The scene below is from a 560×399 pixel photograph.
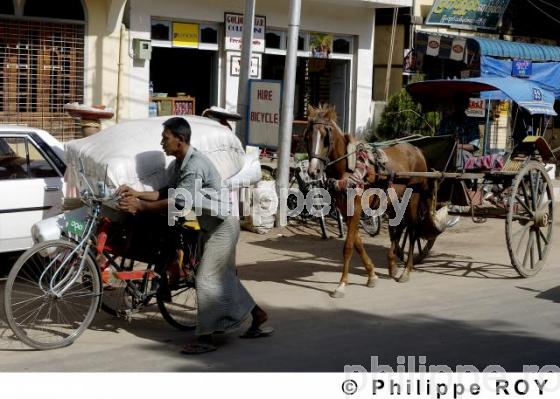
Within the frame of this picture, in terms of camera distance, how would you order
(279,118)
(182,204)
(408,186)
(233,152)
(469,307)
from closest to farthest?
1. (182,204)
2. (233,152)
3. (469,307)
4. (408,186)
5. (279,118)

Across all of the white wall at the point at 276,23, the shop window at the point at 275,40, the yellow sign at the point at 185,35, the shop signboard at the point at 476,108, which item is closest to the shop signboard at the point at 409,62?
the white wall at the point at 276,23

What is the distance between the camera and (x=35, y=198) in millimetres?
8359

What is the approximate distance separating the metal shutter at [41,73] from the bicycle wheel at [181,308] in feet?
23.0

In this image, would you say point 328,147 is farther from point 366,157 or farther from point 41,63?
point 41,63

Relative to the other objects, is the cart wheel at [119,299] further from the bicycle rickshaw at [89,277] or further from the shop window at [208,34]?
the shop window at [208,34]

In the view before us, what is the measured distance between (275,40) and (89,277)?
36.6ft

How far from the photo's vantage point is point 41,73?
13719mm

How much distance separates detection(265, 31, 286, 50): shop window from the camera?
55.5 ft

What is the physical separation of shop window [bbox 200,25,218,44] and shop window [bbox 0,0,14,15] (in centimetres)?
370

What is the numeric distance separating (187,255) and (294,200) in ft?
20.0

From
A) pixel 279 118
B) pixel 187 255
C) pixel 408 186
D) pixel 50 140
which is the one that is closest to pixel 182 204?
pixel 187 255

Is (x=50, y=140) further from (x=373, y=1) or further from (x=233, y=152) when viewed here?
(x=373, y=1)

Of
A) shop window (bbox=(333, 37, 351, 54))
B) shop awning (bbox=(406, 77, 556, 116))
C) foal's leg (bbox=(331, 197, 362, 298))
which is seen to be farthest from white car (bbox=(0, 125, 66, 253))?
shop window (bbox=(333, 37, 351, 54))

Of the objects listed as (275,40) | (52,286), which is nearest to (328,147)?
(52,286)
